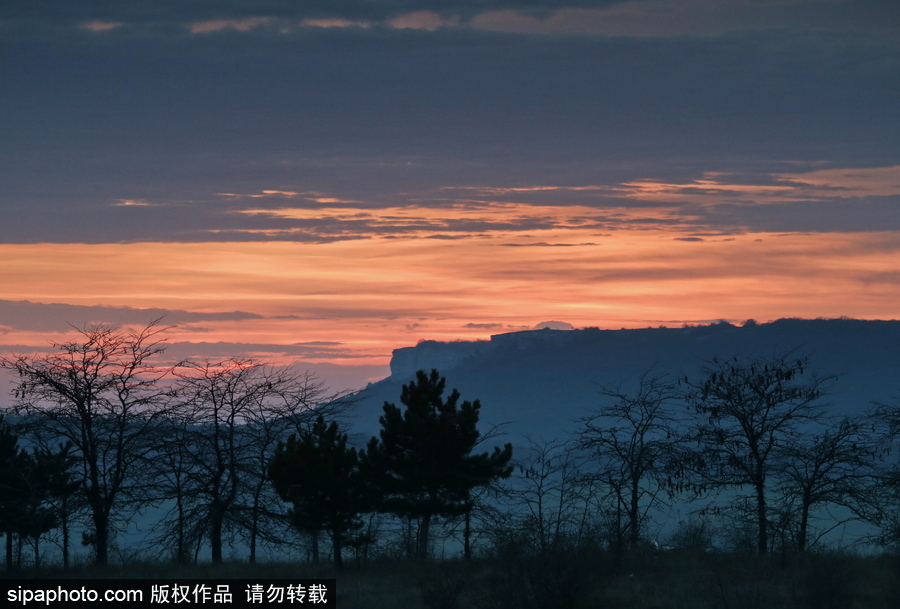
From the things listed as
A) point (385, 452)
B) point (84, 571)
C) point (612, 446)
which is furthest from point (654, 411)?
point (84, 571)

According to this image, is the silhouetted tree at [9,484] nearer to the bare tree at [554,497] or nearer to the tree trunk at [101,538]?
the tree trunk at [101,538]

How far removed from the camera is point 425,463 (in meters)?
27.1

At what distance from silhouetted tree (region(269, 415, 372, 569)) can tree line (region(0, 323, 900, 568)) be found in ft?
0.14

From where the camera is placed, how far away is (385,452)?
27.5 meters

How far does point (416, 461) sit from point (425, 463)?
34cm

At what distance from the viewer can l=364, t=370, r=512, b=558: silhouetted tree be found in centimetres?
2697

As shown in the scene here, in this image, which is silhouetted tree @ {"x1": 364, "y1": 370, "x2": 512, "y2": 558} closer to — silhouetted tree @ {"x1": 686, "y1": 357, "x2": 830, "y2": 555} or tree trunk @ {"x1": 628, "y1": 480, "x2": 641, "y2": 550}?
tree trunk @ {"x1": 628, "y1": 480, "x2": 641, "y2": 550}

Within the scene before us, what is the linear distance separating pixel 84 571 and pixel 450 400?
12.7 meters

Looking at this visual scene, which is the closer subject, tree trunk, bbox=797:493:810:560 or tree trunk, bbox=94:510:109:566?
tree trunk, bbox=797:493:810:560

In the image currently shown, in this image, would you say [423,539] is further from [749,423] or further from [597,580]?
[749,423]

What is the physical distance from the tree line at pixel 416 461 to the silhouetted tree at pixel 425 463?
0.17 ft

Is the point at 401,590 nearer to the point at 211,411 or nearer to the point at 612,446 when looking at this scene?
the point at 612,446

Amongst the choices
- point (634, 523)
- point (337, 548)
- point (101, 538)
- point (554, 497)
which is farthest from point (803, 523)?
point (101, 538)

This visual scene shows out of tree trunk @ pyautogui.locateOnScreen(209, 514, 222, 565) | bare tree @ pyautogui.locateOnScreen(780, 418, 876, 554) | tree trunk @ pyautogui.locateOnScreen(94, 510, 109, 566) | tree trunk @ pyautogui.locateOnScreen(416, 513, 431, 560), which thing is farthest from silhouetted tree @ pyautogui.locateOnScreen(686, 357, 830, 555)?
tree trunk @ pyautogui.locateOnScreen(94, 510, 109, 566)
